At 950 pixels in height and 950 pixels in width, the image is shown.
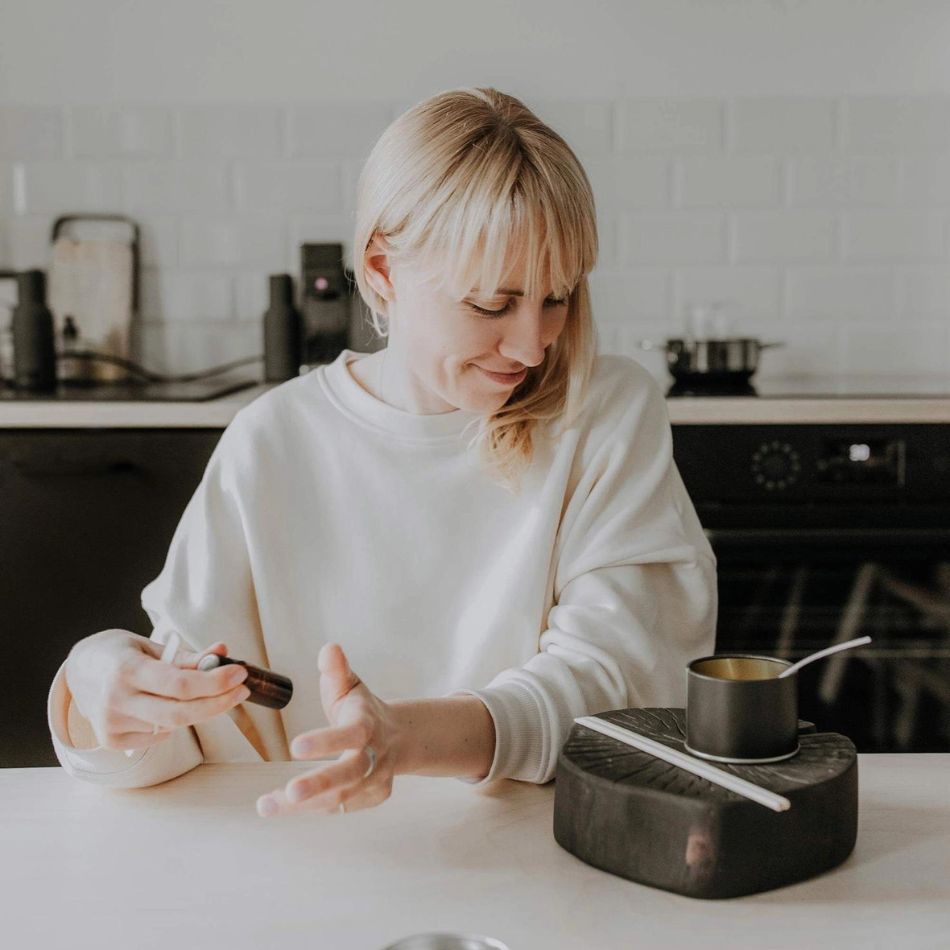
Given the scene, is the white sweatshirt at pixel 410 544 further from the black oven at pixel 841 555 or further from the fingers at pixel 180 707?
the black oven at pixel 841 555

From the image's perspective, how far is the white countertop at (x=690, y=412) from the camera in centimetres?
220

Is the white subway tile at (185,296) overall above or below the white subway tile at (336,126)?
below

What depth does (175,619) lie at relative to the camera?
1307mm

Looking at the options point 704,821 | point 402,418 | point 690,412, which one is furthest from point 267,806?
point 690,412

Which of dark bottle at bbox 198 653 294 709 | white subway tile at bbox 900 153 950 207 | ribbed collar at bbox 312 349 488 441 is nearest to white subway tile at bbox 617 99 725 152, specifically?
white subway tile at bbox 900 153 950 207

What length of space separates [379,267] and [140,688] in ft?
1.90

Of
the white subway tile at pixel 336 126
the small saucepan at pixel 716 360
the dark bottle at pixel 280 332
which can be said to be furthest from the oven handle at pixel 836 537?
the white subway tile at pixel 336 126

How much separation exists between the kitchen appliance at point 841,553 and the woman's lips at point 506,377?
3.05 ft

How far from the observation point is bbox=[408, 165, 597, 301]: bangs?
1.20 meters

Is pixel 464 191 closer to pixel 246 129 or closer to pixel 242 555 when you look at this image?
pixel 242 555

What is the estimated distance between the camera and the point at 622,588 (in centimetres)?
129

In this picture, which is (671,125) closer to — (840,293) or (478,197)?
(840,293)

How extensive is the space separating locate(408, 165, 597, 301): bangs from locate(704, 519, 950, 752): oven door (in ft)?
3.69

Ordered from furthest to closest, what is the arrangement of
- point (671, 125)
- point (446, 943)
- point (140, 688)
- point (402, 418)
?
point (671, 125) → point (402, 418) → point (140, 688) → point (446, 943)
